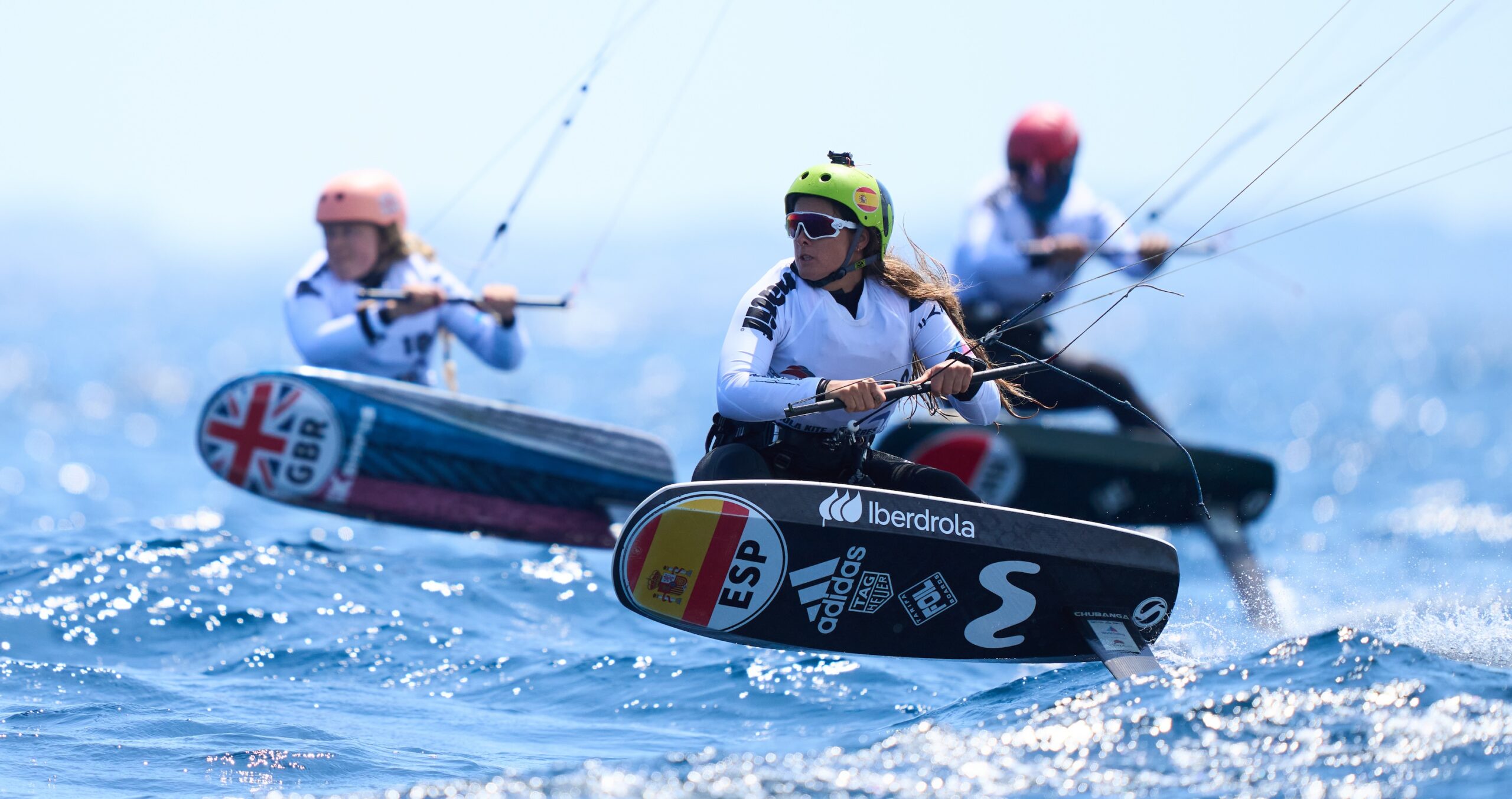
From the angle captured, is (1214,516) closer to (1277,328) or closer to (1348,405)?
(1348,405)

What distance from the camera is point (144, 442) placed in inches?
781

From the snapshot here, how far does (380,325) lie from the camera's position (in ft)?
24.6

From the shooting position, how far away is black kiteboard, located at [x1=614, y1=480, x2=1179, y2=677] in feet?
14.5

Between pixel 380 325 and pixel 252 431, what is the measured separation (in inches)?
34.4

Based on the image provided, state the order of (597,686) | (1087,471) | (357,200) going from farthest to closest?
(1087,471) → (357,200) → (597,686)

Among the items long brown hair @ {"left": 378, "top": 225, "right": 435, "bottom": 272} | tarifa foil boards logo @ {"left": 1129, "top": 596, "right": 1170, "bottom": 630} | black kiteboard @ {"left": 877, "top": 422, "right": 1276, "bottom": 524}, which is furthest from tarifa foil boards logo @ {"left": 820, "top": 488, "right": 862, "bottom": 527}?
long brown hair @ {"left": 378, "top": 225, "right": 435, "bottom": 272}

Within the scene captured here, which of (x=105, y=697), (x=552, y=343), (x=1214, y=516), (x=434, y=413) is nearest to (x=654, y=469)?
(x=434, y=413)

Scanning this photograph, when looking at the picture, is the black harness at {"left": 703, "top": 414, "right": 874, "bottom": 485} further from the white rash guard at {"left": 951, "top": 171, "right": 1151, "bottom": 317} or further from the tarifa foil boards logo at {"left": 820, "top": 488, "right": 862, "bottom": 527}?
the white rash guard at {"left": 951, "top": 171, "right": 1151, "bottom": 317}

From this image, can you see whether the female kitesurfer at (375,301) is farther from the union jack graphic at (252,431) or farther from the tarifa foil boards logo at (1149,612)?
the tarifa foil boards logo at (1149,612)

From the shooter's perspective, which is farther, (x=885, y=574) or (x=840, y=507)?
(x=885, y=574)

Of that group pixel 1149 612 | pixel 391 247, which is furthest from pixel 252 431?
pixel 1149 612

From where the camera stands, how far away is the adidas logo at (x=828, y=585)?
450 cm

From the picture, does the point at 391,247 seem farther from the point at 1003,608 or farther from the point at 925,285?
the point at 1003,608

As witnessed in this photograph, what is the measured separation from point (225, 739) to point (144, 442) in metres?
17.0
